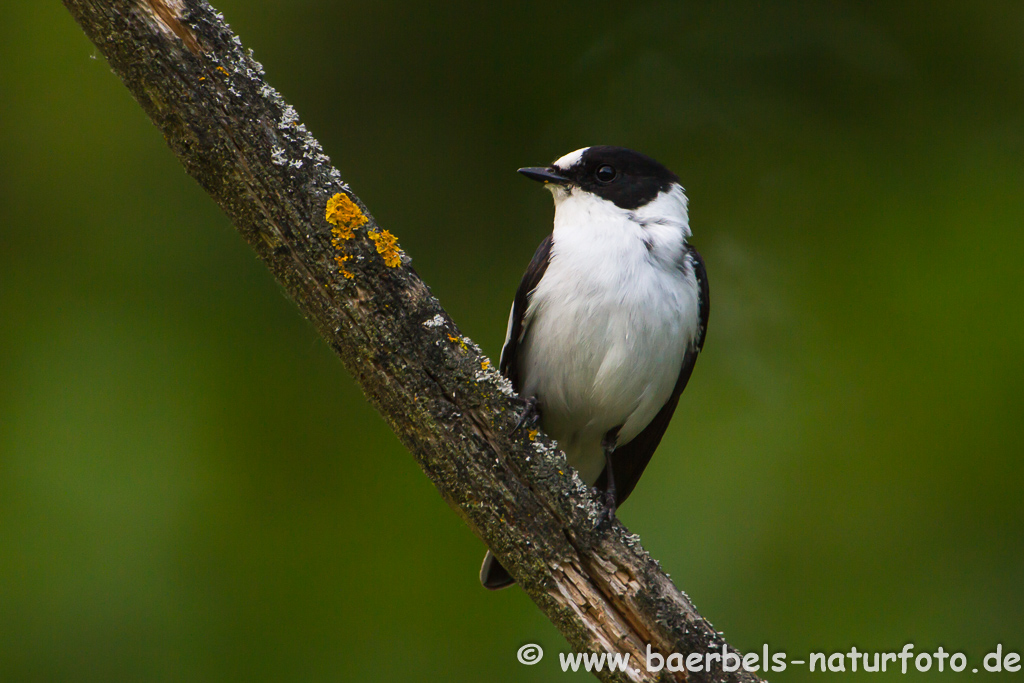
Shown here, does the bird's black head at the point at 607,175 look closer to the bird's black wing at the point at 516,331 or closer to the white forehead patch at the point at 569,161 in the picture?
the white forehead patch at the point at 569,161

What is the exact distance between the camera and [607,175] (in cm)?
305

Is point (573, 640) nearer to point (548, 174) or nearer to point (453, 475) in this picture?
point (453, 475)

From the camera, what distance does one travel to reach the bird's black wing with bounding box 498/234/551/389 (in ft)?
9.42

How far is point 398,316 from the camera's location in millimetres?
2057

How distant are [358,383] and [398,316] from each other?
0.22 metres

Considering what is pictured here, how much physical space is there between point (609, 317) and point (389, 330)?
2.99 ft

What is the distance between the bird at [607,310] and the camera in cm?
271

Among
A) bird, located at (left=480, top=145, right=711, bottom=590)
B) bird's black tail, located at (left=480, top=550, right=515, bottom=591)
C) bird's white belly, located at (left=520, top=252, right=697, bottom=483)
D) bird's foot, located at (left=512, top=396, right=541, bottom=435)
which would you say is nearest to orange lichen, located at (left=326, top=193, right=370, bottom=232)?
bird's foot, located at (left=512, top=396, right=541, bottom=435)

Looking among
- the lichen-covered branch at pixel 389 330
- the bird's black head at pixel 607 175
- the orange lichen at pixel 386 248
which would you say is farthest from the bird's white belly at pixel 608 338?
the orange lichen at pixel 386 248

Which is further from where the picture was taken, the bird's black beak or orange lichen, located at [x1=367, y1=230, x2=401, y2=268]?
the bird's black beak

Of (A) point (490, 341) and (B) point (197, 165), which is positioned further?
(A) point (490, 341)

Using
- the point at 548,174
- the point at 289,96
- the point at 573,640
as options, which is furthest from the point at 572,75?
the point at 573,640

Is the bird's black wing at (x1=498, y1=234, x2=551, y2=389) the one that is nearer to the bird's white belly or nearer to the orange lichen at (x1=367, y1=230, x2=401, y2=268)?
the bird's white belly

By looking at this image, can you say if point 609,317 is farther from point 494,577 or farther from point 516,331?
point 494,577
